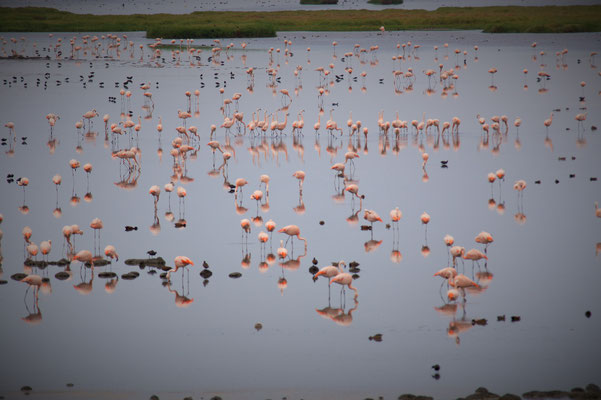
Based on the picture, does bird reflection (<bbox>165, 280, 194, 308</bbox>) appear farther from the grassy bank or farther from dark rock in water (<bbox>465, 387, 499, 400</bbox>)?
the grassy bank

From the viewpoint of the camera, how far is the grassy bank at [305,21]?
191 ft

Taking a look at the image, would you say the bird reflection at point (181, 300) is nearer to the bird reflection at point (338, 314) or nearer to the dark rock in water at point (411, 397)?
the bird reflection at point (338, 314)

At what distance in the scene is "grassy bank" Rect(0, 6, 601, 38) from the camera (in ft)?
191

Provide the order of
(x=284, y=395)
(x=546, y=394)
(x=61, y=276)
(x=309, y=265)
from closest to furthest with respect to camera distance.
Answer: (x=546, y=394) → (x=284, y=395) → (x=61, y=276) → (x=309, y=265)

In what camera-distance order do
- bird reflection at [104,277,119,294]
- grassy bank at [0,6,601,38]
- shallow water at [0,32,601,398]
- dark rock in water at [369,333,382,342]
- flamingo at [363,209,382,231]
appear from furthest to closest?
grassy bank at [0,6,601,38]
flamingo at [363,209,382,231]
bird reflection at [104,277,119,294]
dark rock in water at [369,333,382,342]
shallow water at [0,32,601,398]

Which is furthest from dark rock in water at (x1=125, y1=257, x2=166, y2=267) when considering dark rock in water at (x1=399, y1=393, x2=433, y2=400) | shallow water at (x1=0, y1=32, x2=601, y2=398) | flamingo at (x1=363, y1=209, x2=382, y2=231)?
dark rock in water at (x1=399, y1=393, x2=433, y2=400)

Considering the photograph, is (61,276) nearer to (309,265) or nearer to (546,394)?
(309,265)

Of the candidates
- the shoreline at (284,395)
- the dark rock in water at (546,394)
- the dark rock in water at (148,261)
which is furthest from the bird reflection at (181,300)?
the dark rock in water at (546,394)

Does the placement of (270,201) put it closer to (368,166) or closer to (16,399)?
(368,166)

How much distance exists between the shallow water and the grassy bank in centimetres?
3602

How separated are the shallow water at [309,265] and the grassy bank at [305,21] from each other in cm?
3602

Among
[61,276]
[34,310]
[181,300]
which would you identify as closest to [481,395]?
[181,300]

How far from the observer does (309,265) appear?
37.3ft

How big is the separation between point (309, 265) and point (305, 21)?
57.8 m
